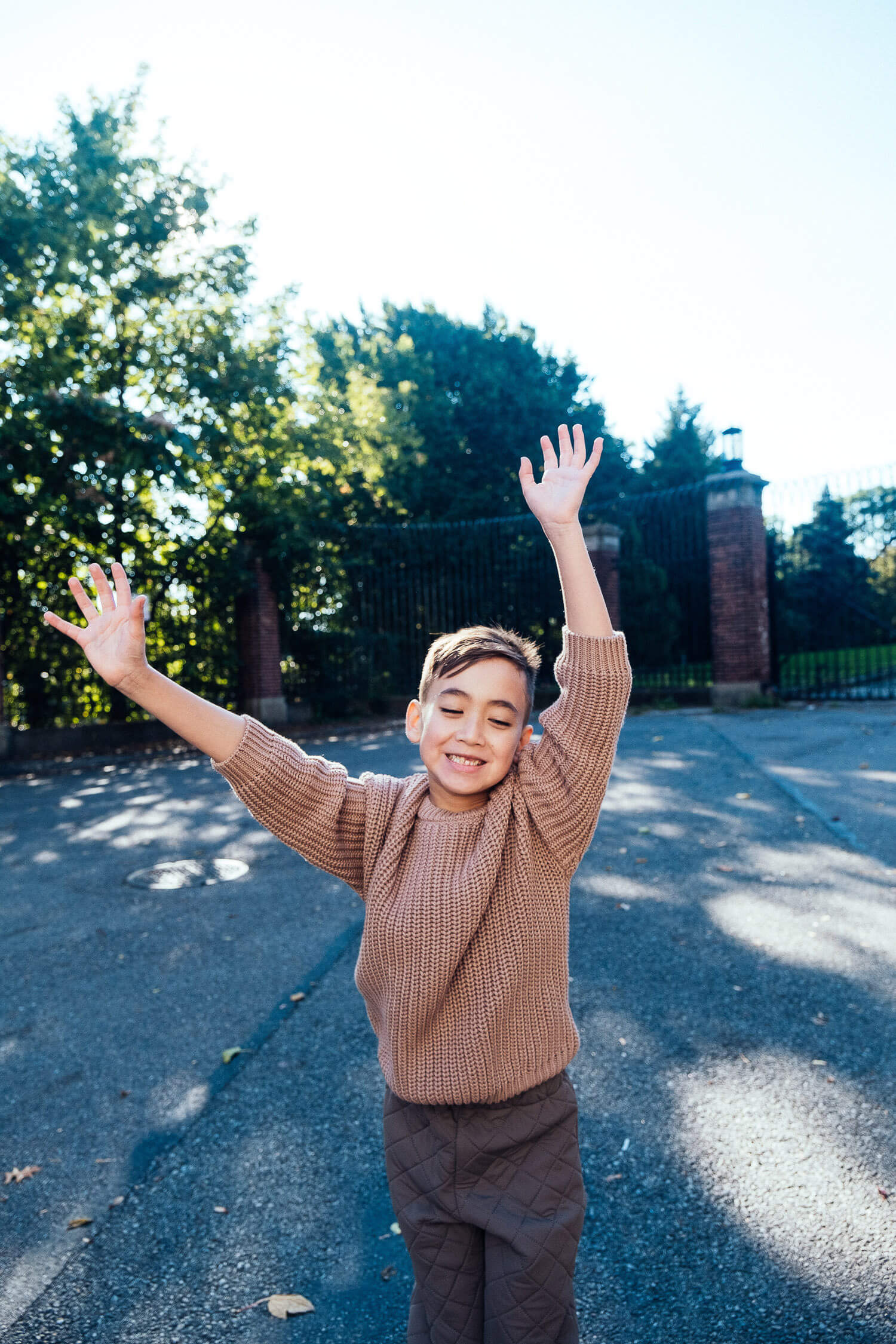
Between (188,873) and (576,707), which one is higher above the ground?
(576,707)

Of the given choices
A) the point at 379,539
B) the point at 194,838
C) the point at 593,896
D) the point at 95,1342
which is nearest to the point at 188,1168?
the point at 95,1342

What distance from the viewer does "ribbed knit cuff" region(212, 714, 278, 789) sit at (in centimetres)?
173

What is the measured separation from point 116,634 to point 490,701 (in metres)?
0.74

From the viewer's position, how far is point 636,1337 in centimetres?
190

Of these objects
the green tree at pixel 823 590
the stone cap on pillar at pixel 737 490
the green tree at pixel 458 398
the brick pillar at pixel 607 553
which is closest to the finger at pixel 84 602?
the stone cap on pillar at pixel 737 490

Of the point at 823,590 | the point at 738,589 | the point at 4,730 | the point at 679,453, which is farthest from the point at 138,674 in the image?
the point at 679,453

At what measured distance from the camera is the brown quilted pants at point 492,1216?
5.01 feet

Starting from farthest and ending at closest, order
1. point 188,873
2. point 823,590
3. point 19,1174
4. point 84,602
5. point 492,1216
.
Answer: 1. point 823,590
2. point 188,873
3. point 19,1174
4. point 84,602
5. point 492,1216

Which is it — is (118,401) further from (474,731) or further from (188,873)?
(474,731)

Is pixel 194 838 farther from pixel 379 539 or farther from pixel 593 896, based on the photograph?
pixel 379 539

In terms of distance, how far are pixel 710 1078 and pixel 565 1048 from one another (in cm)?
151

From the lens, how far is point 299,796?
1.76 meters

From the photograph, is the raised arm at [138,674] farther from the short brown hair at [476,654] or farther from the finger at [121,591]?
the short brown hair at [476,654]

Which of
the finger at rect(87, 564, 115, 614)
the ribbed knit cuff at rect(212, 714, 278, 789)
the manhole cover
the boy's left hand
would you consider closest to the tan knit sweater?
the ribbed knit cuff at rect(212, 714, 278, 789)
